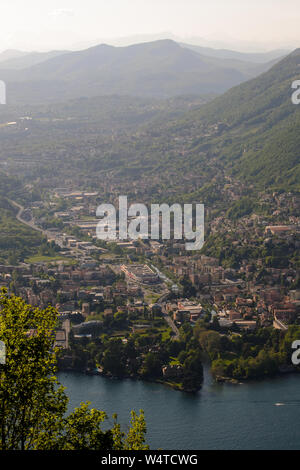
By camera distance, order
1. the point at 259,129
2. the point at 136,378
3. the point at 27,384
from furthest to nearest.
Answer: the point at 259,129 < the point at 136,378 < the point at 27,384

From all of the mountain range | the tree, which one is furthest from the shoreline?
the mountain range

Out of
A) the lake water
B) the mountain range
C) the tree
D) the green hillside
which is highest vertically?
the mountain range

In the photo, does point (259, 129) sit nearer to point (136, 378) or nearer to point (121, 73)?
point (136, 378)

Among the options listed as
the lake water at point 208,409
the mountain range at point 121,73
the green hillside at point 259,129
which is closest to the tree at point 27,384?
the lake water at point 208,409

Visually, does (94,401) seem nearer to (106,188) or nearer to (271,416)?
(271,416)

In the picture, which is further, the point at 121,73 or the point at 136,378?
the point at 121,73

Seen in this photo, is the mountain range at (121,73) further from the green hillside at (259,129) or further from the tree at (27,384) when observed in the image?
the tree at (27,384)

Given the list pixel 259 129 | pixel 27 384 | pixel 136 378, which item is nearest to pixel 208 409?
pixel 136 378

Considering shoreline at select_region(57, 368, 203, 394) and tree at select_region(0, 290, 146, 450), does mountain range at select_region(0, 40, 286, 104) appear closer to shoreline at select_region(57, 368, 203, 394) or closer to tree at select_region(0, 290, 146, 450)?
shoreline at select_region(57, 368, 203, 394)

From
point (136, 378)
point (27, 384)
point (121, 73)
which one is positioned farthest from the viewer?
point (121, 73)

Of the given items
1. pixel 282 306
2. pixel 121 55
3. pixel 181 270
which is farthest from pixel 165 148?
pixel 121 55
